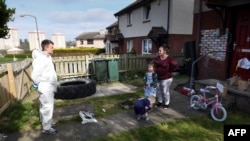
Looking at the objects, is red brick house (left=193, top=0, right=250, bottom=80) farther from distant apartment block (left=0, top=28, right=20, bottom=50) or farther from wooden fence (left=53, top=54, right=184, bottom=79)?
distant apartment block (left=0, top=28, right=20, bottom=50)

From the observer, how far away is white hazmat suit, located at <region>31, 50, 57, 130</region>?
3.65 m

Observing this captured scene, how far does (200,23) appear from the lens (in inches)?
292

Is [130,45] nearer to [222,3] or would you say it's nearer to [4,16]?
[4,16]

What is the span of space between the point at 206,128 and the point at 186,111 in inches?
39.1

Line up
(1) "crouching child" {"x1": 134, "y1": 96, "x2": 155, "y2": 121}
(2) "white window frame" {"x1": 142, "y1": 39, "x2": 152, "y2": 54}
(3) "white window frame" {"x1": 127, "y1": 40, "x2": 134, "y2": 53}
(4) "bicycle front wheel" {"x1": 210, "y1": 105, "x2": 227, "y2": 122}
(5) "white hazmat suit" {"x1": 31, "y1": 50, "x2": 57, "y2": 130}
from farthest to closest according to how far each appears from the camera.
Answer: (3) "white window frame" {"x1": 127, "y1": 40, "x2": 134, "y2": 53} < (2) "white window frame" {"x1": 142, "y1": 39, "x2": 152, "y2": 54} < (4) "bicycle front wheel" {"x1": 210, "y1": 105, "x2": 227, "y2": 122} < (1) "crouching child" {"x1": 134, "y1": 96, "x2": 155, "y2": 121} < (5) "white hazmat suit" {"x1": 31, "y1": 50, "x2": 57, "y2": 130}

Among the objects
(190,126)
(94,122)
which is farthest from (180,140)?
(94,122)

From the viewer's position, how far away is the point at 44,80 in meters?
3.73

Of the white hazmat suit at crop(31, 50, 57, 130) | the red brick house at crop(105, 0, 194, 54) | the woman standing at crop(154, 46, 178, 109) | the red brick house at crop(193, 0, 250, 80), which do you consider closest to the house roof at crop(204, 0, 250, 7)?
the red brick house at crop(193, 0, 250, 80)

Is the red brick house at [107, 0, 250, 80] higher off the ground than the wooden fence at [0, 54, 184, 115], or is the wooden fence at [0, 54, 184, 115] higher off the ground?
the red brick house at [107, 0, 250, 80]

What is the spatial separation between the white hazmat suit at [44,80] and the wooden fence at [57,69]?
191 centimetres

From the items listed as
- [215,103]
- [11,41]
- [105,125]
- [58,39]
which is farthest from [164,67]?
[11,41]

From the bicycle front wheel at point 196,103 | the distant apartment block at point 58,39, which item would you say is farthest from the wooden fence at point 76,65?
the distant apartment block at point 58,39

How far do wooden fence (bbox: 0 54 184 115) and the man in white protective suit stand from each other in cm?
190

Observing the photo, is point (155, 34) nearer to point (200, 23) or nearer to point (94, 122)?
point (200, 23)
